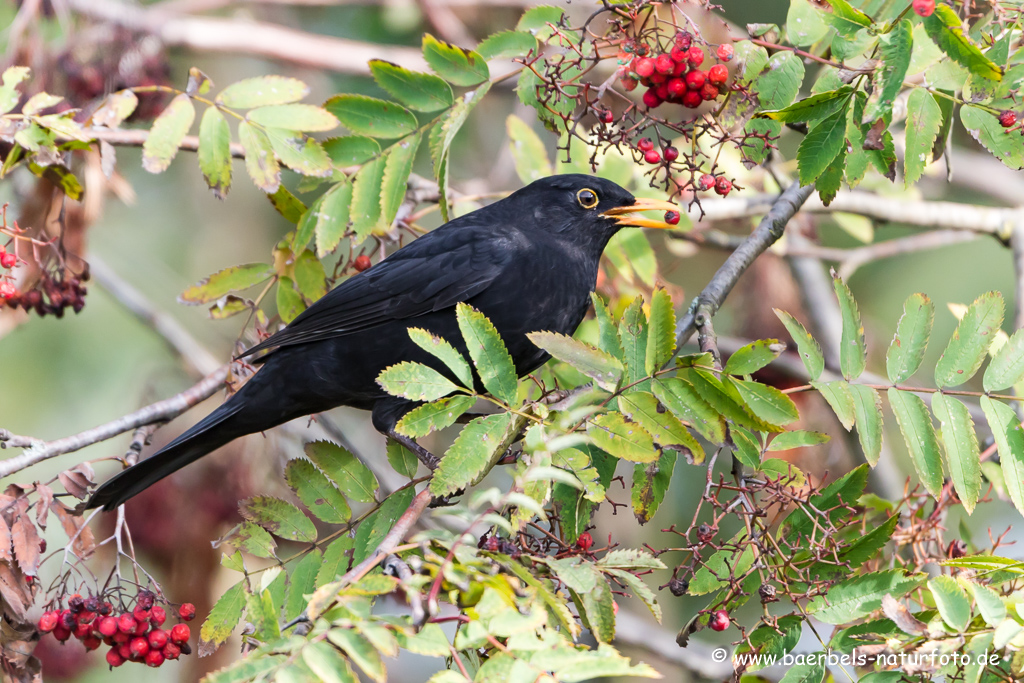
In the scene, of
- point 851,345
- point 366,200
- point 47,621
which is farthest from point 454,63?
point 47,621

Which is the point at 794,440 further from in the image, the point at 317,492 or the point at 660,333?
the point at 317,492

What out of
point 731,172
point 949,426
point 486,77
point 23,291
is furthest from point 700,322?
point 23,291

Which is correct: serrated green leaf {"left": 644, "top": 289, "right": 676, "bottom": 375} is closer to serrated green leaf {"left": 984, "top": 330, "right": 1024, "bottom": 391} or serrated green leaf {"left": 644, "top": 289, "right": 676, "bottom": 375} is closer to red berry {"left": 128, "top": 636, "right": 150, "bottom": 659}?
serrated green leaf {"left": 984, "top": 330, "right": 1024, "bottom": 391}

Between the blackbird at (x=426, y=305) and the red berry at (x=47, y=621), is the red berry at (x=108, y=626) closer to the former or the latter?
the red berry at (x=47, y=621)

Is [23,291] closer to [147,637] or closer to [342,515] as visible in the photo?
[147,637]

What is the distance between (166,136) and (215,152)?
0.21 metres

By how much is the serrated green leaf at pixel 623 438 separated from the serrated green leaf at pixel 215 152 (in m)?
2.09

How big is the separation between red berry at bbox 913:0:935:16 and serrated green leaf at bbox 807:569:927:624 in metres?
1.55

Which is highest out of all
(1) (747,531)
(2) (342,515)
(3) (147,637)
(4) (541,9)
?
(4) (541,9)

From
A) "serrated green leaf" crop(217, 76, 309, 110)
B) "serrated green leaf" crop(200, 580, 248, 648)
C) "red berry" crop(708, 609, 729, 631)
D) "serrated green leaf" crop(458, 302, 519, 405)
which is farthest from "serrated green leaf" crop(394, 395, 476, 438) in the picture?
"serrated green leaf" crop(217, 76, 309, 110)

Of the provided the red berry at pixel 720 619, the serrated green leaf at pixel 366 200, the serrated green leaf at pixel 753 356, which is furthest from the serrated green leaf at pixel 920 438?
the serrated green leaf at pixel 366 200

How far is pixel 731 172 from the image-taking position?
508 cm

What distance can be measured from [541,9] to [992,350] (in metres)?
2.01

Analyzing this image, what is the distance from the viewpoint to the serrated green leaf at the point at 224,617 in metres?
2.72
